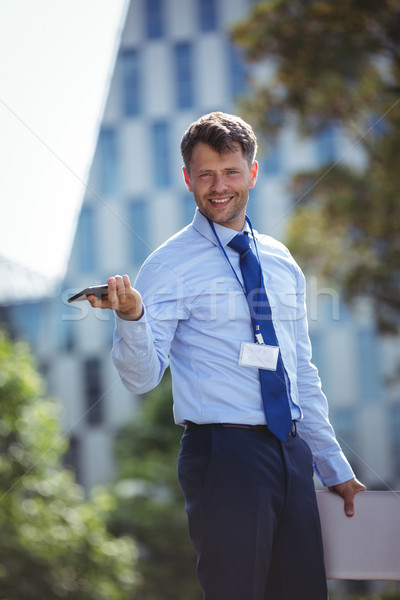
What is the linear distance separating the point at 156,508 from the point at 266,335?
7.07m

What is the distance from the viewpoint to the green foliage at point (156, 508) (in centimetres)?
772

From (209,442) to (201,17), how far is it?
10340 mm

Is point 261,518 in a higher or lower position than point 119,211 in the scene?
lower

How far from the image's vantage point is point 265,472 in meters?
1.18

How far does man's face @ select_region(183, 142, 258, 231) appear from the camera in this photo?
1282 millimetres

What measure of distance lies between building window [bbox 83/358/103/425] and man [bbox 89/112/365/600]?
8.75 metres

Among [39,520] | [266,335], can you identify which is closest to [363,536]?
[266,335]

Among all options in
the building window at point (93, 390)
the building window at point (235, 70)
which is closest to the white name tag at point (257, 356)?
the building window at point (93, 390)

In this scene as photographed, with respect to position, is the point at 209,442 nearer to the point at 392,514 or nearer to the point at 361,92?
the point at 392,514

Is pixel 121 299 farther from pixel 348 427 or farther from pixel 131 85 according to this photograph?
pixel 131 85

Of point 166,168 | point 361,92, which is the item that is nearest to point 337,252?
point 361,92

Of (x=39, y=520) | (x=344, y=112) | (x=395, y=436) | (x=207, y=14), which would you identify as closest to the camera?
(x=39, y=520)

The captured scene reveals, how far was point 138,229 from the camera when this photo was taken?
34.3 ft

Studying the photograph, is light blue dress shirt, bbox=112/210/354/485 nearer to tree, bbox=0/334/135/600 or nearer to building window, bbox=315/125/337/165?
tree, bbox=0/334/135/600
